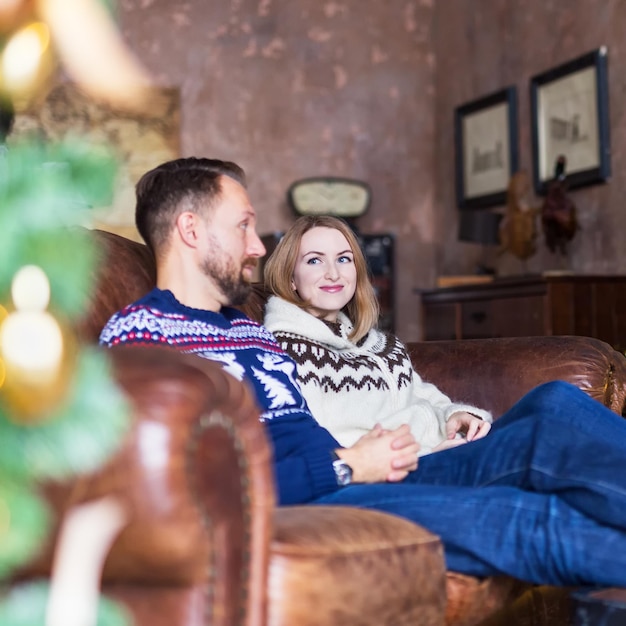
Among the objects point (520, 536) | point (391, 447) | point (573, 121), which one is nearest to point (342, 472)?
point (391, 447)

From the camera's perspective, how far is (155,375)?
44.6 inches

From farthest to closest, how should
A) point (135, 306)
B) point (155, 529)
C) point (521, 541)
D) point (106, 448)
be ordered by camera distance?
point (135, 306)
point (521, 541)
point (155, 529)
point (106, 448)

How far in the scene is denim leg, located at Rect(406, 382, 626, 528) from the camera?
1.52m

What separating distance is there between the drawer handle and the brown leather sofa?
2971 mm

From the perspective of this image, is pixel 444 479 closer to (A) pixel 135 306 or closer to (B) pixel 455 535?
(B) pixel 455 535

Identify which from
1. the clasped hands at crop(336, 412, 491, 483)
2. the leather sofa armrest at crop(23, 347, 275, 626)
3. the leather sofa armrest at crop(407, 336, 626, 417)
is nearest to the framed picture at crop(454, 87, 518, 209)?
the leather sofa armrest at crop(407, 336, 626, 417)

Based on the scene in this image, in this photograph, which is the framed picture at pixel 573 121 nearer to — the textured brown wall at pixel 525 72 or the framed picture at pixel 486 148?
the textured brown wall at pixel 525 72

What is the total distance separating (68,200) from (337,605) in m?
0.66

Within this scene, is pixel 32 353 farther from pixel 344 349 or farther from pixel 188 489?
pixel 344 349

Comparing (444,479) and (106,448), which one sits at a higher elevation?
(106,448)

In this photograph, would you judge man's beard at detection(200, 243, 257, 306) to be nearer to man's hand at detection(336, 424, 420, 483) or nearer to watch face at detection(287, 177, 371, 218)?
man's hand at detection(336, 424, 420, 483)

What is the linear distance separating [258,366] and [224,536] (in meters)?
0.73

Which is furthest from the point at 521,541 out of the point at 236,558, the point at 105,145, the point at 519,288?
the point at 519,288

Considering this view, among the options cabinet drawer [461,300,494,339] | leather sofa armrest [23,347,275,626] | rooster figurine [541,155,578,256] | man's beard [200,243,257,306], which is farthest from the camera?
rooster figurine [541,155,578,256]
